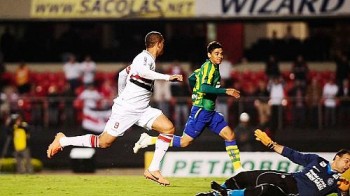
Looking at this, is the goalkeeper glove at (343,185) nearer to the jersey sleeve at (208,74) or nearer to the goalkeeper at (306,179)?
the goalkeeper at (306,179)

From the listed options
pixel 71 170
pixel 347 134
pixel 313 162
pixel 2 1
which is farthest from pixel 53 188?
pixel 2 1

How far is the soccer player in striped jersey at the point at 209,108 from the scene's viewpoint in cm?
1677

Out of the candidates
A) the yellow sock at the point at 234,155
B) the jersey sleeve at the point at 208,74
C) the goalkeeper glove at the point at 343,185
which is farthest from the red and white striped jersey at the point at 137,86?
the goalkeeper glove at the point at 343,185

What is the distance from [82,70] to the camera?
30.3m

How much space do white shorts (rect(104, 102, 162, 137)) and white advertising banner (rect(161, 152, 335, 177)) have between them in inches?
188

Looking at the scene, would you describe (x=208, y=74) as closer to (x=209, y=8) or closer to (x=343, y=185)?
(x=343, y=185)

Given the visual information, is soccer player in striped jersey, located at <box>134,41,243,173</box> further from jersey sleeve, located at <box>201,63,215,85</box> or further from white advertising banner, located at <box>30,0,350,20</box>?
white advertising banner, located at <box>30,0,350,20</box>

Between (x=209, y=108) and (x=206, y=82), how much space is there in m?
0.57

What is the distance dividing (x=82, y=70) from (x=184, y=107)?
17.2ft

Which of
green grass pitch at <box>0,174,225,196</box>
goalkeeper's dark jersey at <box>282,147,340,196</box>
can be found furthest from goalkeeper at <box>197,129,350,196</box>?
green grass pitch at <box>0,174,225,196</box>

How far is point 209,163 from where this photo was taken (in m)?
21.0

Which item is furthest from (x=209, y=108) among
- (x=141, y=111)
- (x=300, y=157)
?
(x=300, y=157)

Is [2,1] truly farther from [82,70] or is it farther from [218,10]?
[218,10]

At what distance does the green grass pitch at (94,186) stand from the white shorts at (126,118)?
966 mm
